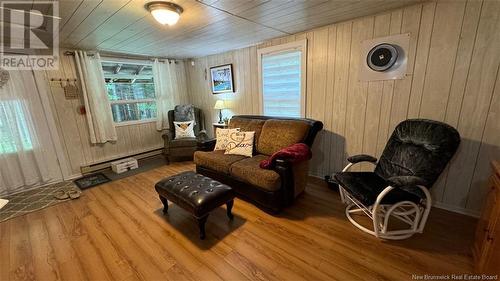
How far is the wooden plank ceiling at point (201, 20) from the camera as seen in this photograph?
1.90 m

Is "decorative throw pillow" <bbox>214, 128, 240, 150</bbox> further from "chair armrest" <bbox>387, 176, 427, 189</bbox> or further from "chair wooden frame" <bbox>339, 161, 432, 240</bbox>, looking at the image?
"chair armrest" <bbox>387, 176, 427, 189</bbox>

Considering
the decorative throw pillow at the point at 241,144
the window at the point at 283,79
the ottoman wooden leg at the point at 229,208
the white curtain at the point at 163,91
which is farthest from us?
the white curtain at the point at 163,91

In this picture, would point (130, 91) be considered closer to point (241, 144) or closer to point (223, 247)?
point (241, 144)

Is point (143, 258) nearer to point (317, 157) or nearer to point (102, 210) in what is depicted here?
point (102, 210)

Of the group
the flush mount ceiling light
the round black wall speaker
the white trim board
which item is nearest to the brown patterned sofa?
the round black wall speaker

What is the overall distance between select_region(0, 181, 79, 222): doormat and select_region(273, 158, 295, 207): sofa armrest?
115 inches

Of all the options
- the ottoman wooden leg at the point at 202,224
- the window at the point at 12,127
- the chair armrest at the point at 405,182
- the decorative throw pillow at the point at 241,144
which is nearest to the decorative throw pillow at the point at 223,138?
the decorative throw pillow at the point at 241,144

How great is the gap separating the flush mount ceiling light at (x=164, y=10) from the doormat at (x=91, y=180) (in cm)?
277

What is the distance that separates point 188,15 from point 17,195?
354 cm

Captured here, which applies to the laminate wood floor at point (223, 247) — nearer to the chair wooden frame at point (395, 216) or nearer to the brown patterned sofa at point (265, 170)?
the chair wooden frame at point (395, 216)

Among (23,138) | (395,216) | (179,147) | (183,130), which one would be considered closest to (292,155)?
(395,216)

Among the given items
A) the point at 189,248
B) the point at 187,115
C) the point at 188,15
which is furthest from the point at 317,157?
the point at 187,115

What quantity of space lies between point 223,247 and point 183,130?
2.85 m

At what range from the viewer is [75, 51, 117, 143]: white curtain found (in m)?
3.46
